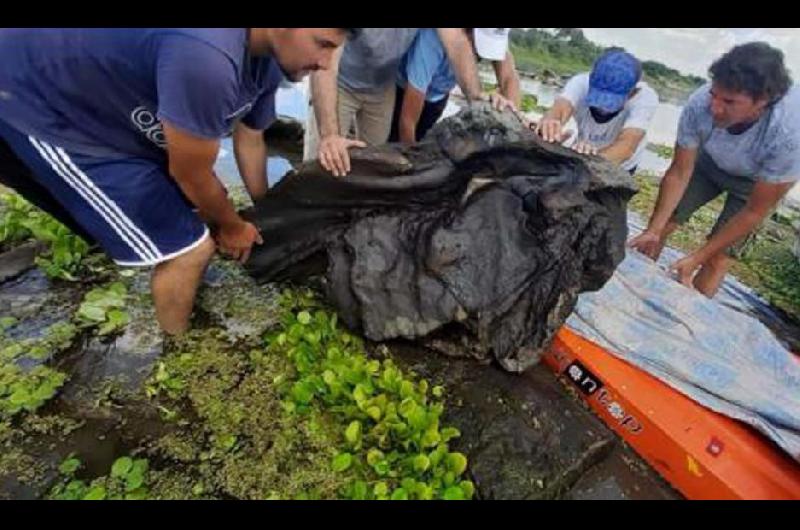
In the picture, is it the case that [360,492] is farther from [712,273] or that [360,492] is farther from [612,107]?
[712,273]

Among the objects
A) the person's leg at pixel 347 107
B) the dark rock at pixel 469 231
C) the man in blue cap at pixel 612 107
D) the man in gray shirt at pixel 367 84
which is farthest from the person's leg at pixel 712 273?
the person's leg at pixel 347 107

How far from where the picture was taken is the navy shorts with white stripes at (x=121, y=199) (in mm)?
2020

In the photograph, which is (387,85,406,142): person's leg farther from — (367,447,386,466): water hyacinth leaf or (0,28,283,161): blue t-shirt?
(367,447,386,466): water hyacinth leaf

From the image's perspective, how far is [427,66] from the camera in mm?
3504

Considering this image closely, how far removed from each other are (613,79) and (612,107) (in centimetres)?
17

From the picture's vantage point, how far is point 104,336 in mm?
2479

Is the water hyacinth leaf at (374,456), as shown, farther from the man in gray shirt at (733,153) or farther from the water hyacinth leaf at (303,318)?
the man in gray shirt at (733,153)

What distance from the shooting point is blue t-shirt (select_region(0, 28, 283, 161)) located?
1.68 m

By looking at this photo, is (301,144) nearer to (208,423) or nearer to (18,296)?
(18,296)

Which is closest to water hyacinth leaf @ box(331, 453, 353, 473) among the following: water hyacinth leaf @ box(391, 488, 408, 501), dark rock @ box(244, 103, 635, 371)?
water hyacinth leaf @ box(391, 488, 408, 501)

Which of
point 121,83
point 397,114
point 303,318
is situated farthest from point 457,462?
point 397,114

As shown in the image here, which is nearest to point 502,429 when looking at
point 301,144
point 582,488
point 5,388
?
point 582,488

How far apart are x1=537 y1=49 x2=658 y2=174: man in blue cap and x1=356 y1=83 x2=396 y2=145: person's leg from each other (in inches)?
41.2
